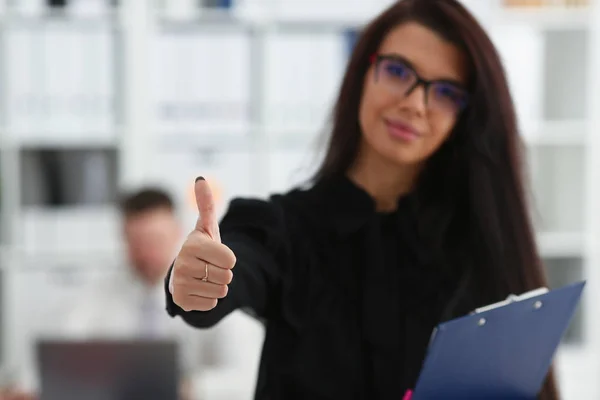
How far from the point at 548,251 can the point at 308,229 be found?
2180 mm

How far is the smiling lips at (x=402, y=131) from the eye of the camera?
1.15m

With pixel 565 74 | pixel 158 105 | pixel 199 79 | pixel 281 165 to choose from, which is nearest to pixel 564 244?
pixel 565 74

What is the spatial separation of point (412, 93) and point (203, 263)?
0.49 meters

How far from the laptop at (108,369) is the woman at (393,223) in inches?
29.3

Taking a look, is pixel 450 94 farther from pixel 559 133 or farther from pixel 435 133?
pixel 559 133

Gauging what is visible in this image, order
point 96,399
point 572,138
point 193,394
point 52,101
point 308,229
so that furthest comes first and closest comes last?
point 572,138 < point 52,101 < point 193,394 < point 96,399 < point 308,229

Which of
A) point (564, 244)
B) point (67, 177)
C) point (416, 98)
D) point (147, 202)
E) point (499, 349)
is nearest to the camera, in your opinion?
point (499, 349)

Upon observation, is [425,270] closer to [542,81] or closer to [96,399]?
[96,399]

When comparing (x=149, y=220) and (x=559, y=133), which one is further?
(x=559, y=133)

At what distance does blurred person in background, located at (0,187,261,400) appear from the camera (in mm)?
2572

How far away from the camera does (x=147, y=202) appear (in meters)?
2.58

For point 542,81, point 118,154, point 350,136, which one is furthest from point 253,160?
point 350,136

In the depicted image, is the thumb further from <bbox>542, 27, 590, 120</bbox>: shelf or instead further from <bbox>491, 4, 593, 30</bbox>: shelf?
<bbox>542, 27, 590, 120</bbox>: shelf

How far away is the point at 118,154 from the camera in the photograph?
2.94 metres
